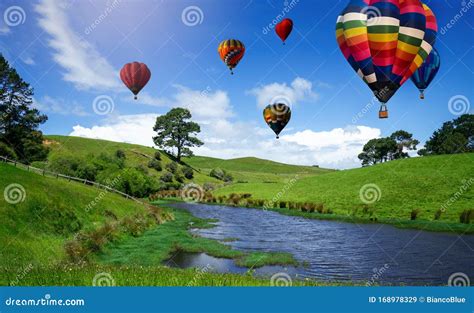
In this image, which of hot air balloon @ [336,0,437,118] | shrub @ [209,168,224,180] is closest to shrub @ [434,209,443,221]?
hot air balloon @ [336,0,437,118]

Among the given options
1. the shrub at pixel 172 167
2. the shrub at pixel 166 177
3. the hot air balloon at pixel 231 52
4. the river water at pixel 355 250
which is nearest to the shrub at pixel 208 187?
the shrub at pixel 166 177

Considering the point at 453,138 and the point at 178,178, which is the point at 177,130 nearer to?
the point at 178,178

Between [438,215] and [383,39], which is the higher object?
[383,39]

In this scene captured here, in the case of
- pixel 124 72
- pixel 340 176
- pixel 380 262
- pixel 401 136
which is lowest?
pixel 380 262

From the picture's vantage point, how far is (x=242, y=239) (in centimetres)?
3547

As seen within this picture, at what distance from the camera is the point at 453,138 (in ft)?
357

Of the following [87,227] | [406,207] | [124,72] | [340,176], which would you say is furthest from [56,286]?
[340,176]

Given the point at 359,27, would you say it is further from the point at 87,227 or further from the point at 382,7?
the point at 87,227

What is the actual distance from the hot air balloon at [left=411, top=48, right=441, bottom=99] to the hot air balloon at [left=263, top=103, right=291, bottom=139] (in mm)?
16489

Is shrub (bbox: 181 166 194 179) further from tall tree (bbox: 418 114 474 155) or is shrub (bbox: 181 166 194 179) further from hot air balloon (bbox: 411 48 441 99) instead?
hot air balloon (bbox: 411 48 441 99)

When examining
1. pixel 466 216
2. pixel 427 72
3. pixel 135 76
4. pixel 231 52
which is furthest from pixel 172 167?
pixel 427 72

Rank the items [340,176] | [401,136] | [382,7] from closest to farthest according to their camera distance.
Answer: [382,7] → [340,176] → [401,136]

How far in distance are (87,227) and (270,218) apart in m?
28.6

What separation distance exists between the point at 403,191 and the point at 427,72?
940 inches
